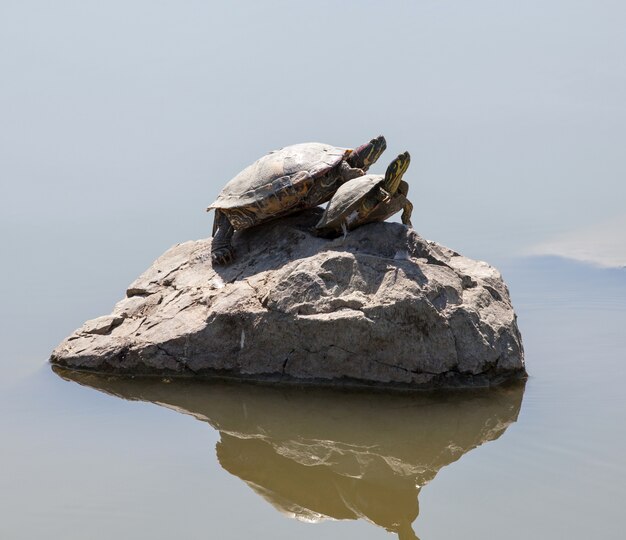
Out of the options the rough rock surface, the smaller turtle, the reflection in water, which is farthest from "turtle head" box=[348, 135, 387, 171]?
the reflection in water

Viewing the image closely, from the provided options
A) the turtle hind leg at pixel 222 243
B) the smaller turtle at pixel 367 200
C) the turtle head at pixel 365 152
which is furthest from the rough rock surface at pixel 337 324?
the turtle head at pixel 365 152

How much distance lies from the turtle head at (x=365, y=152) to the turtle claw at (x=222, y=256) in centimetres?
110

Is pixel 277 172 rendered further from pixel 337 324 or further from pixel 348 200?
pixel 337 324

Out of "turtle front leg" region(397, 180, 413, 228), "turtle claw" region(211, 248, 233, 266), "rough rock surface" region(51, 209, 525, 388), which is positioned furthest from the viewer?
"turtle claw" region(211, 248, 233, 266)

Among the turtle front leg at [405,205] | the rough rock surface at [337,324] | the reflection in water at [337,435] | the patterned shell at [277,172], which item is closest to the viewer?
the reflection in water at [337,435]

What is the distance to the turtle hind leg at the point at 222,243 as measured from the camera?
7.07 metres

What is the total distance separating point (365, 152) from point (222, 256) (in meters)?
1.29

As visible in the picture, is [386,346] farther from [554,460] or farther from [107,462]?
[107,462]

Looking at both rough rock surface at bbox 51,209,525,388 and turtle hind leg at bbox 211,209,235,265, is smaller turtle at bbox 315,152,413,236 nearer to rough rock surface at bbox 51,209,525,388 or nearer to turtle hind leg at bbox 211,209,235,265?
rough rock surface at bbox 51,209,525,388

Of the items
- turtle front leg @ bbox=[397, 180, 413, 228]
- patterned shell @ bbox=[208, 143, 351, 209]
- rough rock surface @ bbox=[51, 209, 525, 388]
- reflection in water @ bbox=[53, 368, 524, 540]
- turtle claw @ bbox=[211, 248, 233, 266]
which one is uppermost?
patterned shell @ bbox=[208, 143, 351, 209]

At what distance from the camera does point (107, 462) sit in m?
5.27

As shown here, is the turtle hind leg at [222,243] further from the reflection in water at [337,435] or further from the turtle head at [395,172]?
the turtle head at [395,172]

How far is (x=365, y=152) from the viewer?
7086 millimetres

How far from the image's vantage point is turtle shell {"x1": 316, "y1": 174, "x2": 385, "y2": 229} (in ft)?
20.9
